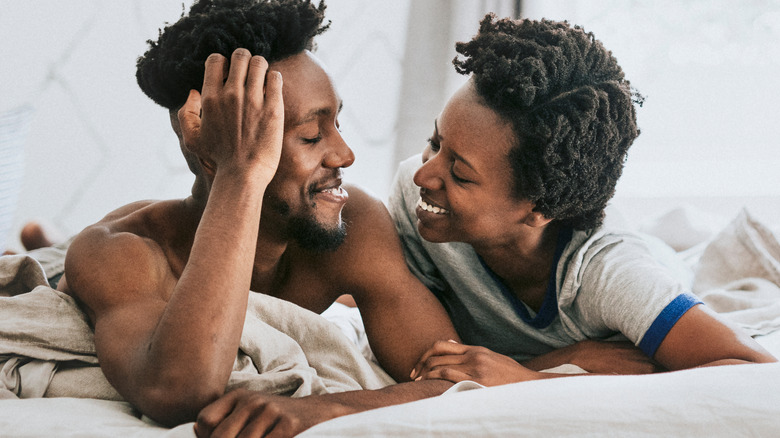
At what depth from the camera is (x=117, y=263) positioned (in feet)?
3.48

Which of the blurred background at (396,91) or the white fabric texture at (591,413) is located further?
the blurred background at (396,91)

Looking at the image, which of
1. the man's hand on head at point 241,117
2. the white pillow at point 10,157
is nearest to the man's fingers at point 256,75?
the man's hand on head at point 241,117

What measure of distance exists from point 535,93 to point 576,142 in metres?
0.11

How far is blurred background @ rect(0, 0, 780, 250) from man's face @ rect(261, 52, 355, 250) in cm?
132

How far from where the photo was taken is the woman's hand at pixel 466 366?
3.37 ft

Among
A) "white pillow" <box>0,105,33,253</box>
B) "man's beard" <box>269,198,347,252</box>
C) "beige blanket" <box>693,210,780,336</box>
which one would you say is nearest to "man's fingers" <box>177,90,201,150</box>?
"man's beard" <box>269,198,347,252</box>

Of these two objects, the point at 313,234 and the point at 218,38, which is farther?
the point at 313,234

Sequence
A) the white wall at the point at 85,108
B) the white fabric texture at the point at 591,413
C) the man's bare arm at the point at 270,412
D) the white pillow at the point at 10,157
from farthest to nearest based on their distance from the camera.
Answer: the white wall at the point at 85,108
the white pillow at the point at 10,157
the man's bare arm at the point at 270,412
the white fabric texture at the point at 591,413

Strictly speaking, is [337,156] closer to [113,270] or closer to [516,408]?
[113,270]

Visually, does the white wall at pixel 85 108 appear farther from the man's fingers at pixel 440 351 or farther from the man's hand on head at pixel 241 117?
the man's fingers at pixel 440 351

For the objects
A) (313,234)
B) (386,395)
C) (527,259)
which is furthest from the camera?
(527,259)

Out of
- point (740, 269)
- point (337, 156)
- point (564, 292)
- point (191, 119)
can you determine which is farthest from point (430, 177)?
point (740, 269)

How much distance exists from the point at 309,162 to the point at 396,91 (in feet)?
6.05

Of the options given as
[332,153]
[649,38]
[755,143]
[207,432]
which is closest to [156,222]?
[332,153]
